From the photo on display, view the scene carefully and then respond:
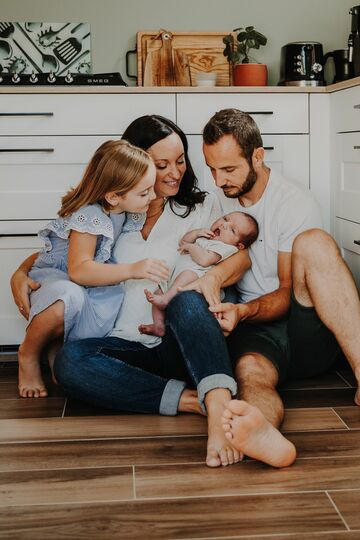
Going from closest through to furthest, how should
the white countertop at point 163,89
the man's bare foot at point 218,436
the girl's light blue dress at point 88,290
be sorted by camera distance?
the man's bare foot at point 218,436
the girl's light blue dress at point 88,290
the white countertop at point 163,89

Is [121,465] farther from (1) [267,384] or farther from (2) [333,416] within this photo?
(2) [333,416]

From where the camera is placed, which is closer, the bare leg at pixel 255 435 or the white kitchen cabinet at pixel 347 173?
the bare leg at pixel 255 435

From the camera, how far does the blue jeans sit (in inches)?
83.6

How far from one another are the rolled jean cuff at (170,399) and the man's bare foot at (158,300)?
0.24m

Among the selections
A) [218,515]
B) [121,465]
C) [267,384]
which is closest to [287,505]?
[218,515]

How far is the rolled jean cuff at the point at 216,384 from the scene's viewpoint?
80.7 inches

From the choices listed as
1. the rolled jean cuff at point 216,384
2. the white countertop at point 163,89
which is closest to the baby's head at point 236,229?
the rolled jean cuff at point 216,384

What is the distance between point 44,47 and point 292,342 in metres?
1.83

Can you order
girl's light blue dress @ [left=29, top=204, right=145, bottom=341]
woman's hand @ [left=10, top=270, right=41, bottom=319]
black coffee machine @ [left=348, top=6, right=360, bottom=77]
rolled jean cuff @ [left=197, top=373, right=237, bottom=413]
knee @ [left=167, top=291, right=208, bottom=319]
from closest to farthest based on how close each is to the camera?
rolled jean cuff @ [left=197, top=373, right=237, bottom=413]
knee @ [left=167, top=291, right=208, bottom=319]
girl's light blue dress @ [left=29, top=204, right=145, bottom=341]
woman's hand @ [left=10, top=270, right=41, bottom=319]
black coffee machine @ [left=348, top=6, right=360, bottom=77]

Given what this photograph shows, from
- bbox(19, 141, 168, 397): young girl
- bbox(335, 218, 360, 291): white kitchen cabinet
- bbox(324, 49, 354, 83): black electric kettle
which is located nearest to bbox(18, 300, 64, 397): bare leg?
bbox(19, 141, 168, 397): young girl

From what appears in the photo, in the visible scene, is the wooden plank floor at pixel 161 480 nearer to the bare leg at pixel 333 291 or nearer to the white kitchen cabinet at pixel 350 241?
the bare leg at pixel 333 291

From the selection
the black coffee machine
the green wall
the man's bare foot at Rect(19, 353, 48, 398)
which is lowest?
the man's bare foot at Rect(19, 353, 48, 398)

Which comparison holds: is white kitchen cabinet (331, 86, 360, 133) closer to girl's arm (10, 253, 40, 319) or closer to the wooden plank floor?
the wooden plank floor

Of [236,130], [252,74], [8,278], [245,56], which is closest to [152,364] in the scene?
[236,130]
